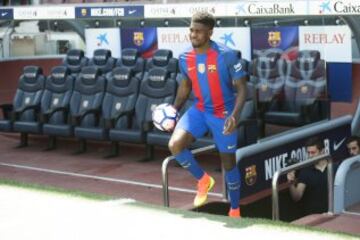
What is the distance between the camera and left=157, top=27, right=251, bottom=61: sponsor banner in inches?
499

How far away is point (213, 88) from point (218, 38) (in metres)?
6.95

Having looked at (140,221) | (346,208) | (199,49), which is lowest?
(346,208)

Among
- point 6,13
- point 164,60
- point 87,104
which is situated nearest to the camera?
point 87,104

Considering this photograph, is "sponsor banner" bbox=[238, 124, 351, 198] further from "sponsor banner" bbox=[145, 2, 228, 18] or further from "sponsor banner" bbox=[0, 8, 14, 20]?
"sponsor banner" bbox=[0, 8, 14, 20]

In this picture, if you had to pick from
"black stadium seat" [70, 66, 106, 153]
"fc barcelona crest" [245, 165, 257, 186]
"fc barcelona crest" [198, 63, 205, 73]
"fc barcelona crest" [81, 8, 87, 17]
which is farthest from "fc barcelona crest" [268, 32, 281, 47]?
"fc barcelona crest" [198, 63, 205, 73]

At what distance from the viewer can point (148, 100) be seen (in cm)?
1168

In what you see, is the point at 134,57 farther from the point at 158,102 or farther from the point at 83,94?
the point at 158,102

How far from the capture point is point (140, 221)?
5902mm

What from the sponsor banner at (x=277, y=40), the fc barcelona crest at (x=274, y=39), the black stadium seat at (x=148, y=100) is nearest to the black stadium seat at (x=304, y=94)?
the sponsor banner at (x=277, y=40)

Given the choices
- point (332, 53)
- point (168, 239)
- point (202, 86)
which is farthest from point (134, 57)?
point (168, 239)

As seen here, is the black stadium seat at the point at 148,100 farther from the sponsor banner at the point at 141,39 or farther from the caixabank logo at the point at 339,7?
the sponsor banner at the point at 141,39

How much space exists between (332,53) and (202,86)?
567cm

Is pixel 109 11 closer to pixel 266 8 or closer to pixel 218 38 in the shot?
pixel 218 38

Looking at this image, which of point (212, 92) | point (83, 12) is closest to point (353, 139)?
point (212, 92)
